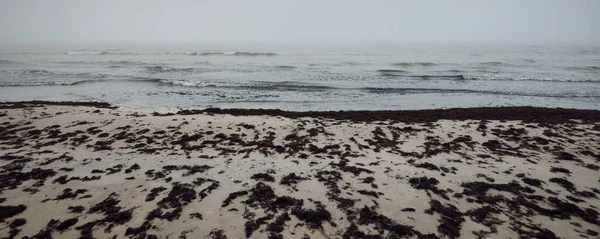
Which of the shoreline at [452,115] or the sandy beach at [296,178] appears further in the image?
the shoreline at [452,115]

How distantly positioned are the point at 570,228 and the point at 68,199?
362 inches

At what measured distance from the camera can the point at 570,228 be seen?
4.72 metres

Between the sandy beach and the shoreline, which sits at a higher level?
the shoreline

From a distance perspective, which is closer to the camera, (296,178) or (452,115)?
(296,178)

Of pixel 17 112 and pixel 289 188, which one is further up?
pixel 17 112

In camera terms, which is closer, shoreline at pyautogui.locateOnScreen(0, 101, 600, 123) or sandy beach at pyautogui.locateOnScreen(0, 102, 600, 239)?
sandy beach at pyautogui.locateOnScreen(0, 102, 600, 239)

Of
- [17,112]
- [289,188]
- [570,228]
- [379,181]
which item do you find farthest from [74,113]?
[570,228]

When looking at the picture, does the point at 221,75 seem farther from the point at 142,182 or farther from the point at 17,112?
the point at 142,182

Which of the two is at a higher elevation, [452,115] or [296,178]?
[452,115]

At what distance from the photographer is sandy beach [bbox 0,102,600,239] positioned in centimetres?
476

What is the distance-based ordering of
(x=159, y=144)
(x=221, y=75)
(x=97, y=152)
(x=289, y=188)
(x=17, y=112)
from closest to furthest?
(x=289, y=188)
(x=97, y=152)
(x=159, y=144)
(x=17, y=112)
(x=221, y=75)

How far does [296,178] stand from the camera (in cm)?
640

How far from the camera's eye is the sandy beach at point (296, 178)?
476 cm

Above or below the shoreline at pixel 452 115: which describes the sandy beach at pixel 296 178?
below
